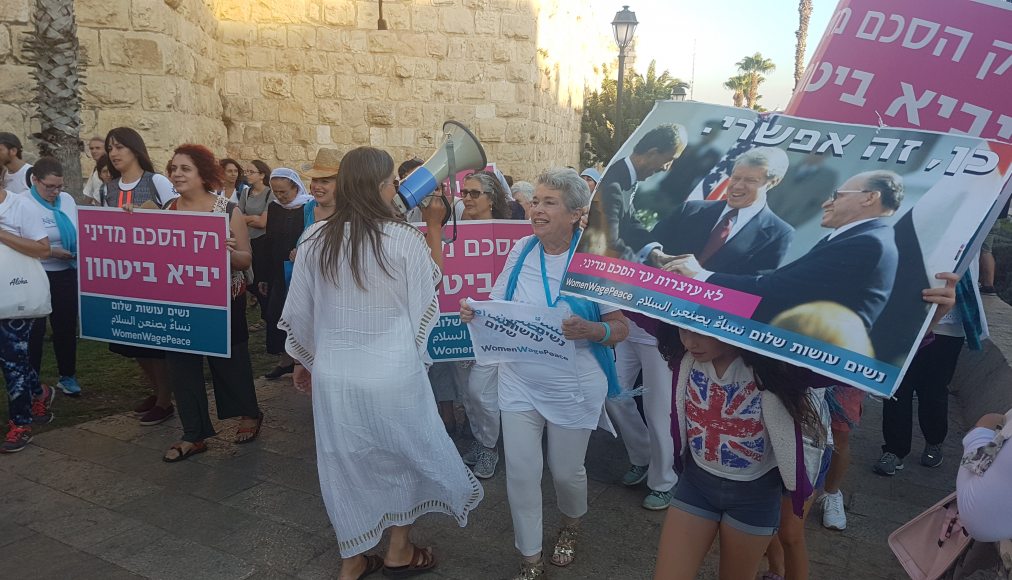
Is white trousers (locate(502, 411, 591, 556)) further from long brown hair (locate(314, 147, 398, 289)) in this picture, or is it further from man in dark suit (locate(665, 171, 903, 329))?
man in dark suit (locate(665, 171, 903, 329))

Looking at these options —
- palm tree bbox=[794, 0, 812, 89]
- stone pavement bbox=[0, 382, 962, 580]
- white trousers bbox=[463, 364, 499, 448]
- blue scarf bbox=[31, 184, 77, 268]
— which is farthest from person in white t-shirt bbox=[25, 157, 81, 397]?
palm tree bbox=[794, 0, 812, 89]

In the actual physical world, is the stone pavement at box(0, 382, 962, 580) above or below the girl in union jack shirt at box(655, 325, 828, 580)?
below

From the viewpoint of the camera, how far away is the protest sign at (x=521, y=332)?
319 cm

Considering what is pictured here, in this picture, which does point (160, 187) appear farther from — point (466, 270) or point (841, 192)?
point (841, 192)

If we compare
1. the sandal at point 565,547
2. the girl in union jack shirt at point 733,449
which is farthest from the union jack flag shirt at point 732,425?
the sandal at point 565,547

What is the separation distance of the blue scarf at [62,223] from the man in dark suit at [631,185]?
4633 mm

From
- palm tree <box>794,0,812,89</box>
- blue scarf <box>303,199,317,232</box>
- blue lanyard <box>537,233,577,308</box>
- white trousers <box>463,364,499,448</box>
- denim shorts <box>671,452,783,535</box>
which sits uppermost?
palm tree <box>794,0,812,89</box>

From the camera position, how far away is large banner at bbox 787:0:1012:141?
2.37 meters

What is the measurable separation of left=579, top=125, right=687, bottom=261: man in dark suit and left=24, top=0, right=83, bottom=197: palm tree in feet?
24.1

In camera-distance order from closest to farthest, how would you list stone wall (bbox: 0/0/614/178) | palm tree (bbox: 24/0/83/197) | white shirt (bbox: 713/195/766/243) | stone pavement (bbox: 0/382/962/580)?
white shirt (bbox: 713/195/766/243) → stone pavement (bbox: 0/382/962/580) → palm tree (bbox: 24/0/83/197) → stone wall (bbox: 0/0/614/178)

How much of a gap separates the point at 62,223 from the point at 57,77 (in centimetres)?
316

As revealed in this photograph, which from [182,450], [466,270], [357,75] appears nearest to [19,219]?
[182,450]

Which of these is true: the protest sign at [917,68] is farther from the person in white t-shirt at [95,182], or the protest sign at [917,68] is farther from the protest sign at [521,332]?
the person in white t-shirt at [95,182]

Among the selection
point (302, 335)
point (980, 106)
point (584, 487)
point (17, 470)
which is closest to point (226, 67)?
point (17, 470)
